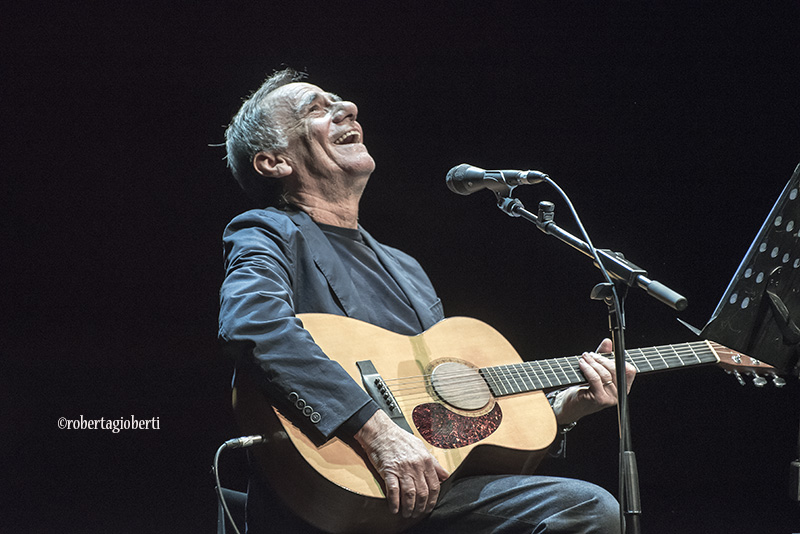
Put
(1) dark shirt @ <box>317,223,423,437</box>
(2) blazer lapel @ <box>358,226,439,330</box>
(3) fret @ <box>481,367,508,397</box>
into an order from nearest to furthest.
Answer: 1. (3) fret @ <box>481,367,508,397</box>
2. (1) dark shirt @ <box>317,223,423,437</box>
3. (2) blazer lapel @ <box>358,226,439,330</box>

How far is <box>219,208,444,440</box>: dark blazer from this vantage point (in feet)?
5.92

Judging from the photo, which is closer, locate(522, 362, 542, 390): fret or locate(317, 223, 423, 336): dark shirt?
locate(522, 362, 542, 390): fret

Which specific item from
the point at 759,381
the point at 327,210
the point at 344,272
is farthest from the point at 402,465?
the point at 759,381

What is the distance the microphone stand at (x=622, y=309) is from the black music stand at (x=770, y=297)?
0.31 meters

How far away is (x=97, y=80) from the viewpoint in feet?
9.73

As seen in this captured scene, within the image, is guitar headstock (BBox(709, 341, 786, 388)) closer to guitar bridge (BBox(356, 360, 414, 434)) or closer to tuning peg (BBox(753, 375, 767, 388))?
tuning peg (BBox(753, 375, 767, 388))

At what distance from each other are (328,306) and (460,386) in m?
0.51

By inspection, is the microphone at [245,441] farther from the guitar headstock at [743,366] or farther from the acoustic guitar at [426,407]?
the guitar headstock at [743,366]

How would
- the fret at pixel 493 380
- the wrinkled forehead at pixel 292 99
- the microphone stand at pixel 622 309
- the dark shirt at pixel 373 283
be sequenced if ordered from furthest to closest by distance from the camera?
the wrinkled forehead at pixel 292 99
the dark shirt at pixel 373 283
the fret at pixel 493 380
the microphone stand at pixel 622 309

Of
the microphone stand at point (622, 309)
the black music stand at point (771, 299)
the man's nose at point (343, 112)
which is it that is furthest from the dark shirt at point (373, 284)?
the black music stand at point (771, 299)

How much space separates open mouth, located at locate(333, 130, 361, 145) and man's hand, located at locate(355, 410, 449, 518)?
4.37 feet

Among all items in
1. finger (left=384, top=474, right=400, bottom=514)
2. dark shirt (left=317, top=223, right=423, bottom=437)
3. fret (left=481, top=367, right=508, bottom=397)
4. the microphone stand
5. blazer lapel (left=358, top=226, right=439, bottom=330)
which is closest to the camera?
the microphone stand

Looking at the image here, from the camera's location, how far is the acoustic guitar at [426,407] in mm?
1763

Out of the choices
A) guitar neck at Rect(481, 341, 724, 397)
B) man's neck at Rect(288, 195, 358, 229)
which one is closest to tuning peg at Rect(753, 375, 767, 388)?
guitar neck at Rect(481, 341, 724, 397)
